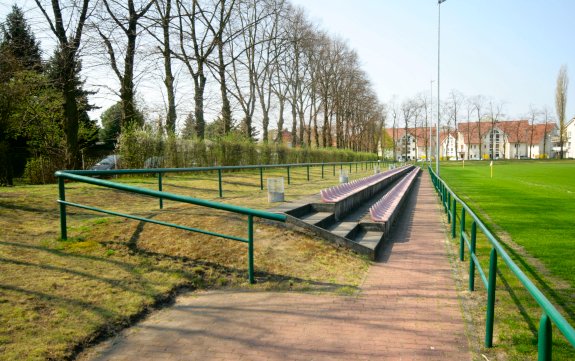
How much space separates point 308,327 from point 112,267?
2.67 metres

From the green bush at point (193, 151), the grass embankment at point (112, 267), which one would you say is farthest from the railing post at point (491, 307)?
the green bush at point (193, 151)

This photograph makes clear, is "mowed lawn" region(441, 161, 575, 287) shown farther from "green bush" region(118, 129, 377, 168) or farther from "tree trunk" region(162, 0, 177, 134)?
"tree trunk" region(162, 0, 177, 134)

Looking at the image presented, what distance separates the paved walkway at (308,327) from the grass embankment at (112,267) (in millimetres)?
323

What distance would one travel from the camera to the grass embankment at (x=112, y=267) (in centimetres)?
364

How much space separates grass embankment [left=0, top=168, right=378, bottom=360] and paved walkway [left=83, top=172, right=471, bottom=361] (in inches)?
12.7

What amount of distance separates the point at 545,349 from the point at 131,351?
9.90 feet

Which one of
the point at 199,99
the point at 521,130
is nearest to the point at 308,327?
the point at 199,99

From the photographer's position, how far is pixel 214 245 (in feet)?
20.2

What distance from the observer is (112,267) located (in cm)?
509

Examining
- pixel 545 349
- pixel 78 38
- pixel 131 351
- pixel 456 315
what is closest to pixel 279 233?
pixel 456 315

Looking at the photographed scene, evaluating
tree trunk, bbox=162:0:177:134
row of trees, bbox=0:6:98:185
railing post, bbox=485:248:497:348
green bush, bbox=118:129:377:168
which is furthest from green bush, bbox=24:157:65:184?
railing post, bbox=485:248:497:348

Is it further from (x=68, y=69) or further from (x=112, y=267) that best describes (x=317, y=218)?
(x=68, y=69)

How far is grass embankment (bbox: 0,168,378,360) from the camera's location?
143 inches

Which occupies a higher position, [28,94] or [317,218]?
[28,94]
